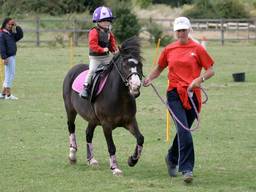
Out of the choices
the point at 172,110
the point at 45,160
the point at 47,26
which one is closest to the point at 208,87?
the point at 45,160

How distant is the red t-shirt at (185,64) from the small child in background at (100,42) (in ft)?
4.69

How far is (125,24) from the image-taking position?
4662 cm

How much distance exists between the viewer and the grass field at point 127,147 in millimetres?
9469

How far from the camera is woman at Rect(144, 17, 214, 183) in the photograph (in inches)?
364

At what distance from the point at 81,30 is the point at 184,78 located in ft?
126

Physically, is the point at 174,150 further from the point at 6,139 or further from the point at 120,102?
the point at 6,139

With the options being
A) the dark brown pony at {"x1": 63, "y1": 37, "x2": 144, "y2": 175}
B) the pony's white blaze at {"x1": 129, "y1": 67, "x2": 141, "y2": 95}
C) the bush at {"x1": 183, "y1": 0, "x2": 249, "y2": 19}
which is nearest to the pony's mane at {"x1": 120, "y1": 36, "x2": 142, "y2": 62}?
the dark brown pony at {"x1": 63, "y1": 37, "x2": 144, "y2": 175}

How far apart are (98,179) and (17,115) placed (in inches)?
291

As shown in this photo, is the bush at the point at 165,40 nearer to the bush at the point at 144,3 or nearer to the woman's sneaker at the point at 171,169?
the bush at the point at 144,3

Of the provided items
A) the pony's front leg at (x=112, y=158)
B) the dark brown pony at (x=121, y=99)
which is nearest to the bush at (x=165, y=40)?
the dark brown pony at (x=121, y=99)

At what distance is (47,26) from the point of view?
51.8m

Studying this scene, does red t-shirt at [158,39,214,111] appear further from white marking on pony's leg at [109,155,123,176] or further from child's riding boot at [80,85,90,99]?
Result: child's riding boot at [80,85,90,99]

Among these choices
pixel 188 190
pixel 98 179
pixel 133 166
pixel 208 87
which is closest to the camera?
pixel 188 190

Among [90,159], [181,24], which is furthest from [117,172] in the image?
[181,24]
